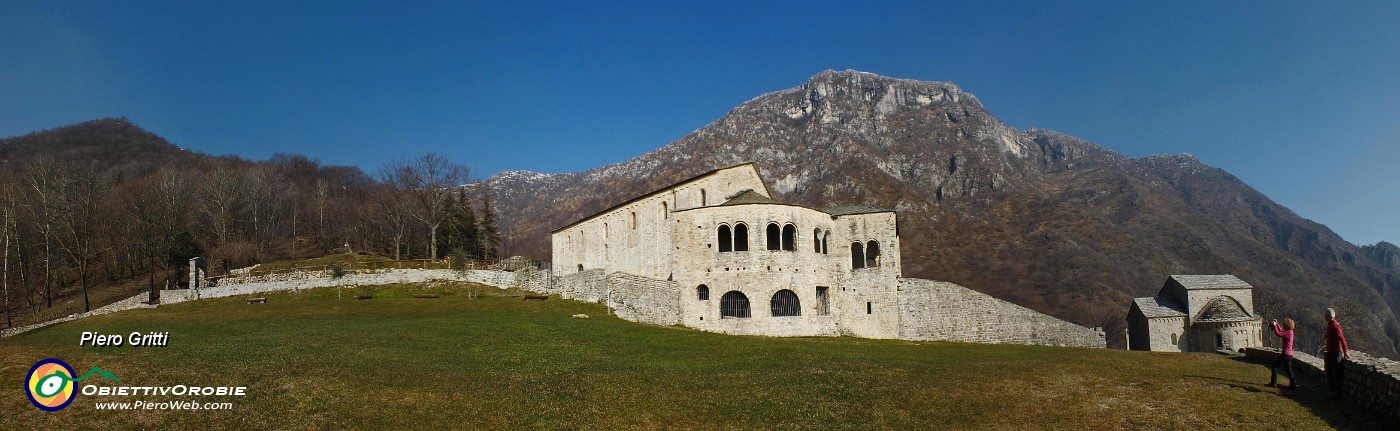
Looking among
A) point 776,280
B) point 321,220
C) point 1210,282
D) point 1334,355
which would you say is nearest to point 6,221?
point 321,220

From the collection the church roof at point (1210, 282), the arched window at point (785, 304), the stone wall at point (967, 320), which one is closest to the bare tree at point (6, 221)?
A: the arched window at point (785, 304)

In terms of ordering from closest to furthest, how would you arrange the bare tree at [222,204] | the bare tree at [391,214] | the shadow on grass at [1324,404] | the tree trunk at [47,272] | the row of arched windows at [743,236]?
the shadow on grass at [1324,404], the row of arched windows at [743,236], the tree trunk at [47,272], the bare tree at [222,204], the bare tree at [391,214]

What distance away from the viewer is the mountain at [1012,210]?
3647 inches

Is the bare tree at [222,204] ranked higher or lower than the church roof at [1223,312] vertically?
higher

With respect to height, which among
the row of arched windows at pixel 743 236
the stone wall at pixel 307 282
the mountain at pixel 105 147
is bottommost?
the stone wall at pixel 307 282

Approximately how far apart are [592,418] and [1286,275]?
126 m

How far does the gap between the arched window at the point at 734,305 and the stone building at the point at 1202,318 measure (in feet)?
77.1

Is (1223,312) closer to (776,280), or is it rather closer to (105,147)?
(776,280)

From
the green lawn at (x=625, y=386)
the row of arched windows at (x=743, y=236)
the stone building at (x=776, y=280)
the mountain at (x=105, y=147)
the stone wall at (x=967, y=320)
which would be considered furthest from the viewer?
the mountain at (x=105, y=147)

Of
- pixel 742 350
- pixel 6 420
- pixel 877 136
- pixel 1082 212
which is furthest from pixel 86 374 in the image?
pixel 877 136

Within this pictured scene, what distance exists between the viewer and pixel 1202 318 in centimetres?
3856

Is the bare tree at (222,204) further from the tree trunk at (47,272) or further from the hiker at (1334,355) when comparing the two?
the hiker at (1334,355)

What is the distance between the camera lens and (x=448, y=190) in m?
67.6

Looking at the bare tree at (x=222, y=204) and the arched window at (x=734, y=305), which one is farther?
the bare tree at (x=222, y=204)
